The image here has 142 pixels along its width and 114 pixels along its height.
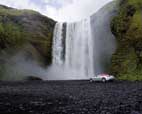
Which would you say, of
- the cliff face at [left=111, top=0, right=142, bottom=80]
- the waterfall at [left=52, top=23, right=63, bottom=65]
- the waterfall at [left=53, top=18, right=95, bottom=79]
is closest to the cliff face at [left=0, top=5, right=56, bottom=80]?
the waterfall at [left=52, top=23, right=63, bottom=65]

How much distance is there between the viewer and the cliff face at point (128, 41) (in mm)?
91000

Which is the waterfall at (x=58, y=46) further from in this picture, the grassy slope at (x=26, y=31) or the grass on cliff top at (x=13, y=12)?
the grass on cliff top at (x=13, y=12)

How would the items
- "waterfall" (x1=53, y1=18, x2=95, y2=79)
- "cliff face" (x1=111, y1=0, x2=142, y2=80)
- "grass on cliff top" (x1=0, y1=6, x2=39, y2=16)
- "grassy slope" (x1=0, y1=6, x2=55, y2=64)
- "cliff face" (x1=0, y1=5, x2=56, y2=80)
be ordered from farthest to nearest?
"grass on cliff top" (x1=0, y1=6, x2=39, y2=16) < "grassy slope" (x1=0, y1=6, x2=55, y2=64) < "waterfall" (x1=53, y1=18, x2=95, y2=79) < "cliff face" (x1=0, y1=5, x2=56, y2=80) < "cliff face" (x1=111, y1=0, x2=142, y2=80)

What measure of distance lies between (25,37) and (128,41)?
3824 cm

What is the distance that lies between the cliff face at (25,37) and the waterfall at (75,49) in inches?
122

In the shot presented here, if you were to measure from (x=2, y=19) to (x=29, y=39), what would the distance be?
12.1 meters

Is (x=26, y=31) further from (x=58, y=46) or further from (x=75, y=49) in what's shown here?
(x=75, y=49)

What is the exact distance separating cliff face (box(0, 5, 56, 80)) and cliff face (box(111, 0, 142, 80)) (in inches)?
1090

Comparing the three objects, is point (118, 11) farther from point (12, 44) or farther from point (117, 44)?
point (12, 44)

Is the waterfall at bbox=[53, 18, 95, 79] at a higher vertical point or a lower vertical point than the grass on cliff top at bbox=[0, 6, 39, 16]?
lower

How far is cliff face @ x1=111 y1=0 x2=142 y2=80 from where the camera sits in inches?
3583

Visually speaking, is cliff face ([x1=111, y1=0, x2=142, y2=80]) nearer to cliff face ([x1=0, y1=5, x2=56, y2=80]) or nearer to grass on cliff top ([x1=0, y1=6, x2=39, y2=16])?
cliff face ([x1=0, y1=5, x2=56, y2=80])

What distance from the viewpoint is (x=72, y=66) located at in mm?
114188

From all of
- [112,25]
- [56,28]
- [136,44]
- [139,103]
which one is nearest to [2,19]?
[56,28]
